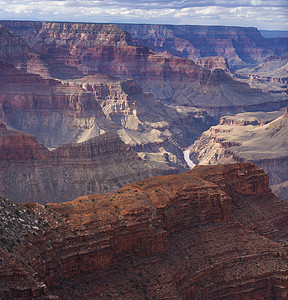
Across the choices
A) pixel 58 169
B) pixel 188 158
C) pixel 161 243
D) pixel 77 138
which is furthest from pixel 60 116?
pixel 161 243

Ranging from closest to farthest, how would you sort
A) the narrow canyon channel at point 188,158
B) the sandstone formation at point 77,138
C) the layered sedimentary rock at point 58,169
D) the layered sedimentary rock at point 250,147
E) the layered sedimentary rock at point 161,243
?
1. the layered sedimentary rock at point 161,243
2. the layered sedimentary rock at point 58,169
3. the sandstone formation at point 77,138
4. the layered sedimentary rock at point 250,147
5. the narrow canyon channel at point 188,158

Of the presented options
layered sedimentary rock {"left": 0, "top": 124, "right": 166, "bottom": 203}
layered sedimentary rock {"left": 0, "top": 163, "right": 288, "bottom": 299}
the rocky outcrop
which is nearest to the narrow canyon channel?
the rocky outcrop

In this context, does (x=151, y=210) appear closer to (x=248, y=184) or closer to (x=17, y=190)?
(x=248, y=184)

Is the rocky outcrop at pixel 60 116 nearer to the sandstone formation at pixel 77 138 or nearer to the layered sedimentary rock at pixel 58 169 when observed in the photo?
the sandstone formation at pixel 77 138

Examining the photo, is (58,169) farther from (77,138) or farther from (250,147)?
(250,147)

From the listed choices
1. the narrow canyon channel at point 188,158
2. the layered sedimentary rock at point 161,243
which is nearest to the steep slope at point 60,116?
the narrow canyon channel at point 188,158

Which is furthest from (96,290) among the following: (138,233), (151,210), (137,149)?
(137,149)

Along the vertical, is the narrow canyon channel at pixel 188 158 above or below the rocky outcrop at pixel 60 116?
below
